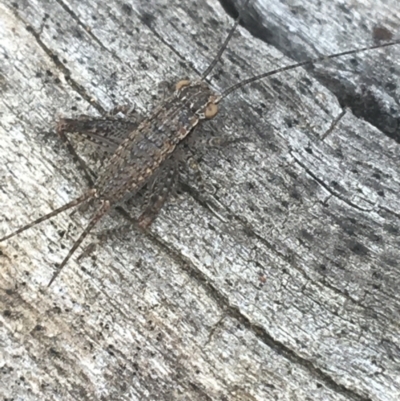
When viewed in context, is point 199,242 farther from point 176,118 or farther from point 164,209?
point 176,118

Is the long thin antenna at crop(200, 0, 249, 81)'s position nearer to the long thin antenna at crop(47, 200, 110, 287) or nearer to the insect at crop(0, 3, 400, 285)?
the insect at crop(0, 3, 400, 285)

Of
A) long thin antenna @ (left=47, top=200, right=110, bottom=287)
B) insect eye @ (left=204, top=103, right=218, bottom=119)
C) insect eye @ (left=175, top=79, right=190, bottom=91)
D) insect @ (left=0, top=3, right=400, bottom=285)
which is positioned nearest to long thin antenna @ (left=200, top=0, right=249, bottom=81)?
insect @ (left=0, top=3, right=400, bottom=285)

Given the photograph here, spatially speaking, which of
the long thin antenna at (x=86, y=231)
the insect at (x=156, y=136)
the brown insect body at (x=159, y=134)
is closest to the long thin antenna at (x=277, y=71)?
the insect at (x=156, y=136)

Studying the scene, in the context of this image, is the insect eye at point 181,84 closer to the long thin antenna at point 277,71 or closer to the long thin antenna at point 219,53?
the long thin antenna at point 219,53

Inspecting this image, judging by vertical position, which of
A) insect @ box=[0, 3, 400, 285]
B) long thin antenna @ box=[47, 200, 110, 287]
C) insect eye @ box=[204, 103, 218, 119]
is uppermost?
insect eye @ box=[204, 103, 218, 119]

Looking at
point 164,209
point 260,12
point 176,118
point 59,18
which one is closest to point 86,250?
point 164,209
